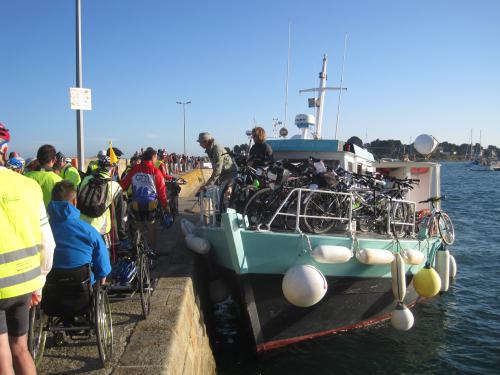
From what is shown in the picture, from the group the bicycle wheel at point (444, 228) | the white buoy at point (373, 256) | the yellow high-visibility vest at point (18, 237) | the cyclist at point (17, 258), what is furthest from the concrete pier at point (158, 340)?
the bicycle wheel at point (444, 228)

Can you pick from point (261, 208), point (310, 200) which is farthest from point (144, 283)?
point (310, 200)

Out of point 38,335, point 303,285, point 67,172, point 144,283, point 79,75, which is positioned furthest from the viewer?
point 79,75

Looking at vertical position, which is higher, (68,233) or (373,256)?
(68,233)

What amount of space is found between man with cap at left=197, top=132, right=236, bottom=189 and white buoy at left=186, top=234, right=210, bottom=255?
89cm

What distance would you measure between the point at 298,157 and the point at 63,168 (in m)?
4.41

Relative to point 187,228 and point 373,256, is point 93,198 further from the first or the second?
point 373,256

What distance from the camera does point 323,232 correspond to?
6613mm

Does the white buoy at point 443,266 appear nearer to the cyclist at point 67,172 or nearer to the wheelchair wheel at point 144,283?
the wheelchair wheel at point 144,283

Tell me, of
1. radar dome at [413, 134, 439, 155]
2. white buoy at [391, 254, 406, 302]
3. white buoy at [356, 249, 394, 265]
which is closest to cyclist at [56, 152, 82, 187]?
white buoy at [356, 249, 394, 265]

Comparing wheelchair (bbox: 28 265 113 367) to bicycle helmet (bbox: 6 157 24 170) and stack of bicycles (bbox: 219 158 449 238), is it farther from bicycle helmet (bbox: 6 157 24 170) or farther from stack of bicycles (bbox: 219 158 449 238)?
bicycle helmet (bbox: 6 157 24 170)

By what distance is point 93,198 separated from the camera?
496 centimetres

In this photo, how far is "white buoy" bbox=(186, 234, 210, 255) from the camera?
23.7ft

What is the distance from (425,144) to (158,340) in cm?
864

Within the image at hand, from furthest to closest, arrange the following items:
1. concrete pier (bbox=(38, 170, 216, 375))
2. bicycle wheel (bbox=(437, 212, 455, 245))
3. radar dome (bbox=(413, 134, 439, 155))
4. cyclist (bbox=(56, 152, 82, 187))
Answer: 1. radar dome (bbox=(413, 134, 439, 155))
2. bicycle wheel (bbox=(437, 212, 455, 245))
3. cyclist (bbox=(56, 152, 82, 187))
4. concrete pier (bbox=(38, 170, 216, 375))
